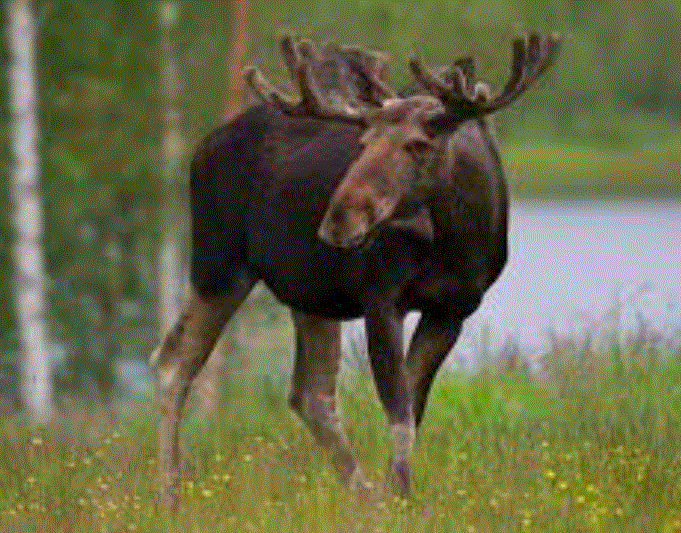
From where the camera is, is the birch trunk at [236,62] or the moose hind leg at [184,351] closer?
the moose hind leg at [184,351]

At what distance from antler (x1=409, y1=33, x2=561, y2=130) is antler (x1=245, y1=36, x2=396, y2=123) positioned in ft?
0.83

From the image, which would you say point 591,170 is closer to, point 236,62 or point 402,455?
point 236,62

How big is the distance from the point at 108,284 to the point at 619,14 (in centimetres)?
724

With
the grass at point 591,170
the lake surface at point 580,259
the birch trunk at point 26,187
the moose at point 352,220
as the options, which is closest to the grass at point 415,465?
the moose at point 352,220

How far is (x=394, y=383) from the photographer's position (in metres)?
9.85

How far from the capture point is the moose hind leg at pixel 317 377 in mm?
10984

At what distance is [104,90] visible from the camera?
3094cm

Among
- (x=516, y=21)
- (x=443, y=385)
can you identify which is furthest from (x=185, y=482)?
(x=516, y=21)

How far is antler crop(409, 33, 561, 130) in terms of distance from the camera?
944 cm

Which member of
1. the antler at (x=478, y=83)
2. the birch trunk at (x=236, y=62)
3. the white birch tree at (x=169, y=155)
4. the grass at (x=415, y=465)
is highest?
the antler at (x=478, y=83)

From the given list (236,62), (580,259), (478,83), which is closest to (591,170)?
(580,259)

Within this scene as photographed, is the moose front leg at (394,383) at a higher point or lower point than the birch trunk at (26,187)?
higher

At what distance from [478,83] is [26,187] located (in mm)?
17598

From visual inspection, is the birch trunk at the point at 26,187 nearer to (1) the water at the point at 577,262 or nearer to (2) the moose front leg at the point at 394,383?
(1) the water at the point at 577,262
